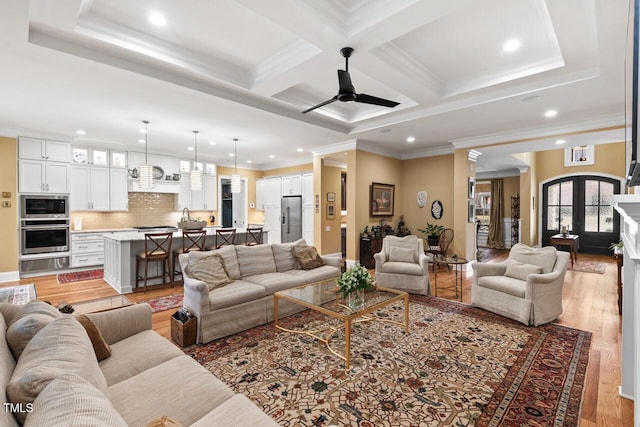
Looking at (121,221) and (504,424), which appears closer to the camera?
(504,424)

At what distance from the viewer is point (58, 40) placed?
275 centimetres

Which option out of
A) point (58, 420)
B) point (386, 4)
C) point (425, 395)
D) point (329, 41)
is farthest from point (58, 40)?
point (425, 395)

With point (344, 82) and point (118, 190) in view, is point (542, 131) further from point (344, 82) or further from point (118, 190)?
point (118, 190)

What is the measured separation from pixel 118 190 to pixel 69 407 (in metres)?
7.43

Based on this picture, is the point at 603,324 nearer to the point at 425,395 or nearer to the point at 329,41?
the point at 425,395

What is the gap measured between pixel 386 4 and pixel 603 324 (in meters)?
4.19

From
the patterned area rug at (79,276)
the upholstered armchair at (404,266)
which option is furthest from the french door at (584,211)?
the patterned area rug at (79,276)

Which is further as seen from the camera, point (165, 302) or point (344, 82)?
point (165, 302)

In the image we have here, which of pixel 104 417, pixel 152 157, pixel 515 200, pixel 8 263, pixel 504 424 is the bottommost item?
pixel 504 424

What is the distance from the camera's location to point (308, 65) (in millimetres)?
3219

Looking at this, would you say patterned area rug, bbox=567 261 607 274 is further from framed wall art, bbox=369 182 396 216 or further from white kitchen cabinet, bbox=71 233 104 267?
white kitchen cabinet, bbox=71 233 104 267

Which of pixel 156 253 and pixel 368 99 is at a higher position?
pixel 368 99

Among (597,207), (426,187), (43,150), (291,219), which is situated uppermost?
(43,150)

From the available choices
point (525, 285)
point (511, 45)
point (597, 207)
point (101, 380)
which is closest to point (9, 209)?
point (101, 380)
